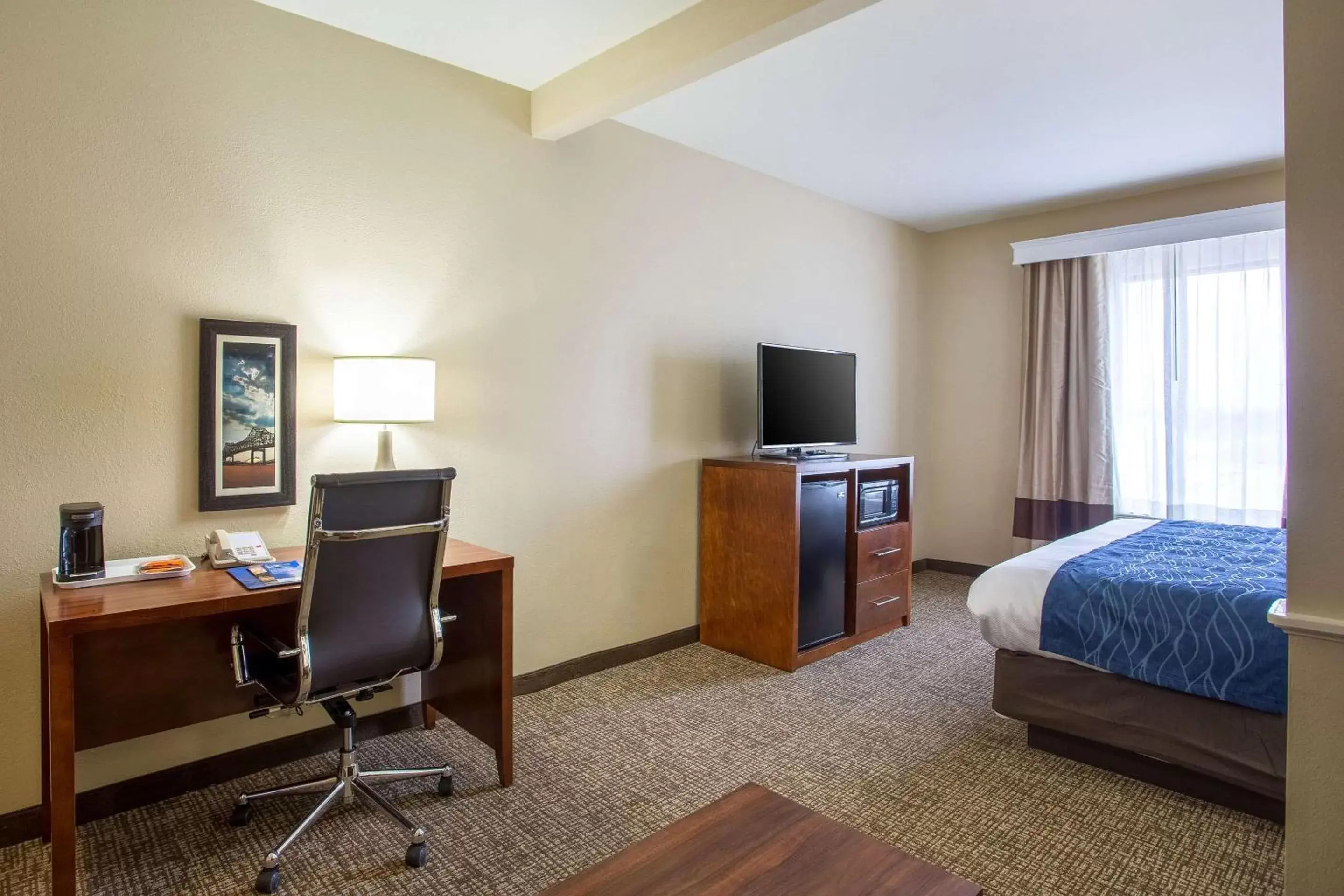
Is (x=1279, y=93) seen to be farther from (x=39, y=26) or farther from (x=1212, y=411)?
(x=39, y=26)

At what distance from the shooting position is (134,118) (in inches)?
87.4

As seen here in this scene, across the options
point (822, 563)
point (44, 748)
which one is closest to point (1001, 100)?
point (822, 563)

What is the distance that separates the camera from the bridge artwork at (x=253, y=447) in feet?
7.89

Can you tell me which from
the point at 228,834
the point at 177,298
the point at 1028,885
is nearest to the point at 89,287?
the point at 177,298

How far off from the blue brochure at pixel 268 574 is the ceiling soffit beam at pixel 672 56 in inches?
76.1

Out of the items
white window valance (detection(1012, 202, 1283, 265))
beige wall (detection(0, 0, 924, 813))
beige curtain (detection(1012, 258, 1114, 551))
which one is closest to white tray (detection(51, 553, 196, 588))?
beige wall (detection(0, 0, 924, 813))

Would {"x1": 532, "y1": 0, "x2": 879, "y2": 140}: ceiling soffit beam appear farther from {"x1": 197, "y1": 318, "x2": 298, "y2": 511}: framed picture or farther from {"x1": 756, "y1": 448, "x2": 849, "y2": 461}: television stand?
{"x1": 756, "y1": 448, "x2": 849, "y2": 461}: television stand

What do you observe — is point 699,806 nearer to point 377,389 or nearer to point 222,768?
point 222,768

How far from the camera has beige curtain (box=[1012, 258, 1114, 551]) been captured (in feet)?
15.1

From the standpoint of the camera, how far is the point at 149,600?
1837mm

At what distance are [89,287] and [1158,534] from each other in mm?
4093

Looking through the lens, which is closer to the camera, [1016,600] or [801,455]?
[1016,600]

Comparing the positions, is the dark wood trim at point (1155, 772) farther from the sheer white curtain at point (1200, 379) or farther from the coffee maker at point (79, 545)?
the coffee maker at point (79, 545)

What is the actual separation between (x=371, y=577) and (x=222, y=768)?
104 centimetres
